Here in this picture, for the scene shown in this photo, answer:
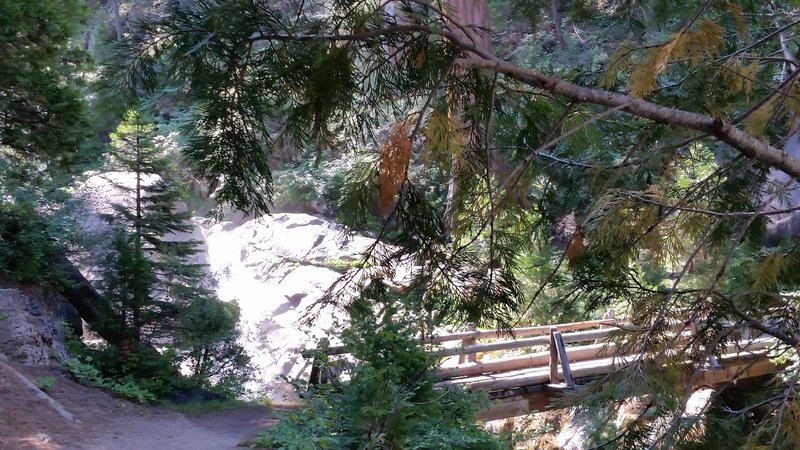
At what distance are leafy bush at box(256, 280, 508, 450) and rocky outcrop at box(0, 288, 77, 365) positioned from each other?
4487 millimetres

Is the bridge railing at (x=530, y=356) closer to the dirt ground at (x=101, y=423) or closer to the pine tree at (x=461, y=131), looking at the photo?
the dirt ground at (x=101, y=423)

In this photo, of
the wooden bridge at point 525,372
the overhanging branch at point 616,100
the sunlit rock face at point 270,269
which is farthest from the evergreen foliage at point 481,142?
the sunlit rock face at point 270,269

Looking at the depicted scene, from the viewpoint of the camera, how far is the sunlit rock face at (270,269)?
13445mm

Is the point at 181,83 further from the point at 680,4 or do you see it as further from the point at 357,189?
the point at 680,4

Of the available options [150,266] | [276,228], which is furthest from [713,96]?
[276,228]

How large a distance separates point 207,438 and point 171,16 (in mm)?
6274

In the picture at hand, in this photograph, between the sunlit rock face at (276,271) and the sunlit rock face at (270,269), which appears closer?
the sunlit rock face at (270,269)

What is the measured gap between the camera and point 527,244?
3.75 m

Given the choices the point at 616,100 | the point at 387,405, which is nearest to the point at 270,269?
the point at 387,405

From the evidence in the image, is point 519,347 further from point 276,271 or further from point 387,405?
point 276,271

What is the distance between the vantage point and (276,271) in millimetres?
18578

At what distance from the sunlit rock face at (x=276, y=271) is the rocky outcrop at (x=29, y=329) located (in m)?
4.42

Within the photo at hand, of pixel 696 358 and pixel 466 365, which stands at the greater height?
pixel 466 365

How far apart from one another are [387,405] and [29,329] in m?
6.65
